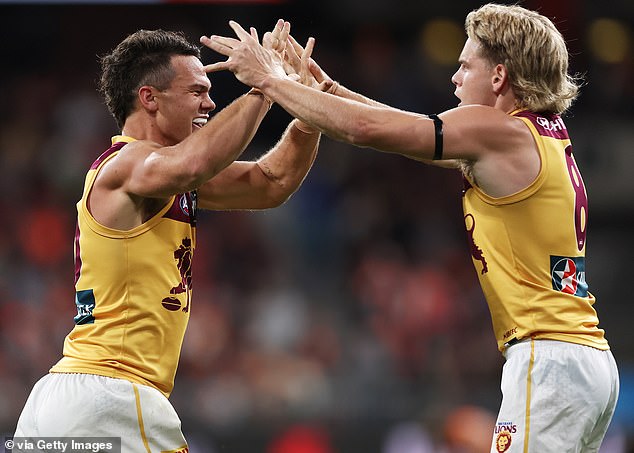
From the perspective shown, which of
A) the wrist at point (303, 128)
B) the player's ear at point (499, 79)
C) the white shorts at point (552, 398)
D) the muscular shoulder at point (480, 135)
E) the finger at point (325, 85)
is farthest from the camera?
the wrist at point (303, 128)

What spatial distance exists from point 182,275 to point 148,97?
940 millimetres

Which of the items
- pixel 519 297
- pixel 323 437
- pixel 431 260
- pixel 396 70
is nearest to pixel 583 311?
pixel 519 297

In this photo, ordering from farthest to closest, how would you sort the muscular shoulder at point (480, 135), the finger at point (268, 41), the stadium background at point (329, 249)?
the stadium background at point (329, 249) → the finger at point (268, 41) → the muscular shoulder at point (480, 135)

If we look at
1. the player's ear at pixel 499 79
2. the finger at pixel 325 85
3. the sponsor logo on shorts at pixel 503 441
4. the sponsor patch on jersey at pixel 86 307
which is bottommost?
the sponsor logo on shorts at pixel 503 441

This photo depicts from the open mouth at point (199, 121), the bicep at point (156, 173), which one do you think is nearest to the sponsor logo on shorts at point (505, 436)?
the bicep at point (156, 173)

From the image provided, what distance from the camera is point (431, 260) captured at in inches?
507

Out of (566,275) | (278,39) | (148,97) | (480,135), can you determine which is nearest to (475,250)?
(566,275)

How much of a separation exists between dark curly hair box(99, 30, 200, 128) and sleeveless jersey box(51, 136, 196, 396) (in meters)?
0.41

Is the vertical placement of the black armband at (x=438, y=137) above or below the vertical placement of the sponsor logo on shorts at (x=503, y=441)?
above

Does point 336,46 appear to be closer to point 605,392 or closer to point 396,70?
point 396,70

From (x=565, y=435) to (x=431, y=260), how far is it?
27.2ft

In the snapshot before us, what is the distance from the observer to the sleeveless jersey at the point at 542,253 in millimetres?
4742

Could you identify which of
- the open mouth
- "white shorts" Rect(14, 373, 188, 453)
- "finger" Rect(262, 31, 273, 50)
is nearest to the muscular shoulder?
"finger" Rect(262, 31, 273, 50)

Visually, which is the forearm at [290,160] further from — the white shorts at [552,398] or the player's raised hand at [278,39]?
the white shorts at [552,398]
